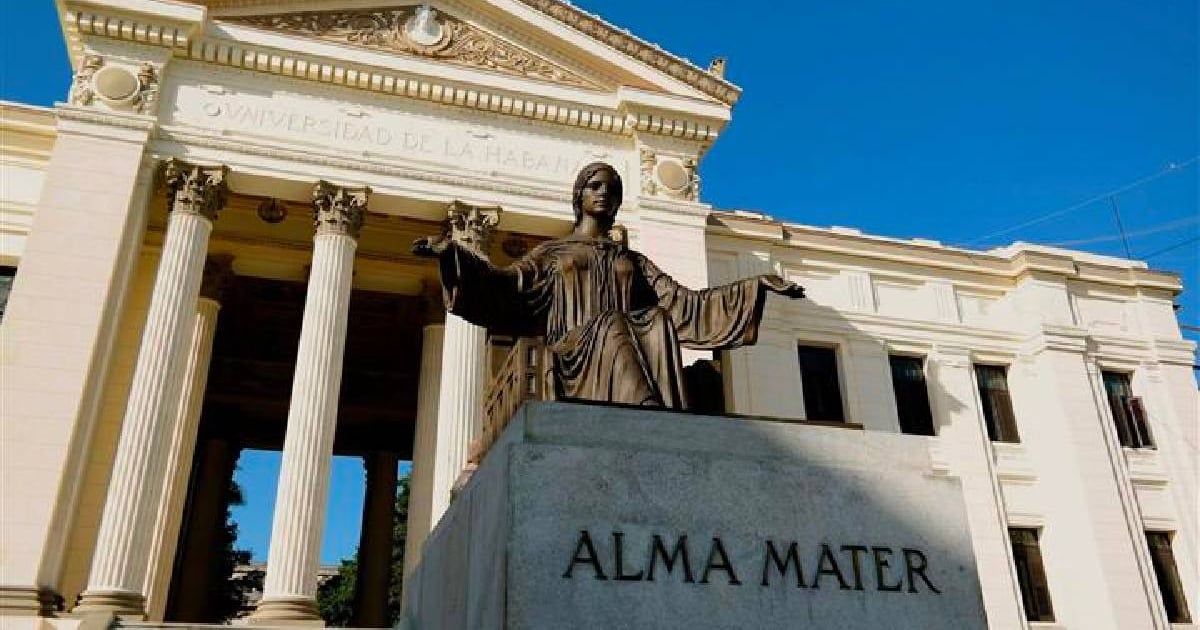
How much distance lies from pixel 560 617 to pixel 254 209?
18.1m

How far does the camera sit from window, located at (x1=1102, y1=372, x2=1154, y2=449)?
72.7ft

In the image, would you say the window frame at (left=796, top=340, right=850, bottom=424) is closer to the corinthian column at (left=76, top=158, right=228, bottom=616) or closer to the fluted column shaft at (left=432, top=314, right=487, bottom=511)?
the fluted column shaft at (left=432, top=314, right=487, bottom=511)

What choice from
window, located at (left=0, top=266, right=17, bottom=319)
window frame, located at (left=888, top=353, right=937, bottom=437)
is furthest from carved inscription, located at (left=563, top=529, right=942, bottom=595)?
window frame, located at (left=888, top=353, right=937, bottom=437)

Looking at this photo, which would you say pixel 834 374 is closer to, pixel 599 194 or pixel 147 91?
pixel 147 91

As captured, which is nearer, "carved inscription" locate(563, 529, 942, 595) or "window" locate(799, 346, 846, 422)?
"carved inscription" locate(563, 529, 942, 595)

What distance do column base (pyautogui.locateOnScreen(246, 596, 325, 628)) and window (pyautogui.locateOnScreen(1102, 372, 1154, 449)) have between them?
18.4m

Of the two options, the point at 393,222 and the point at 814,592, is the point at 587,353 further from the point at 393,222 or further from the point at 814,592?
the point at 393,222

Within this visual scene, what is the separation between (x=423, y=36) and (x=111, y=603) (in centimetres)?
1214

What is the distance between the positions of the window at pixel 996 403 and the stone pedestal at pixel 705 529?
18.7 m

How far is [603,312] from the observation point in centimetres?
577

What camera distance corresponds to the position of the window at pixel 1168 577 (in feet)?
66.4

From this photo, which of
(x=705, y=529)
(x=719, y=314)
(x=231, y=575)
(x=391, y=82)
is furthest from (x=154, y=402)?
(x=231, y=575)

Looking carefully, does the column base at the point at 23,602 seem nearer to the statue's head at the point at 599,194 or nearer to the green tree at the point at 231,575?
the statue's head at the point at 599,194

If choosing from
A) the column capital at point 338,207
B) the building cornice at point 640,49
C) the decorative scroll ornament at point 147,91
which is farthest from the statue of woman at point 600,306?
the building cornice at point 640,49
